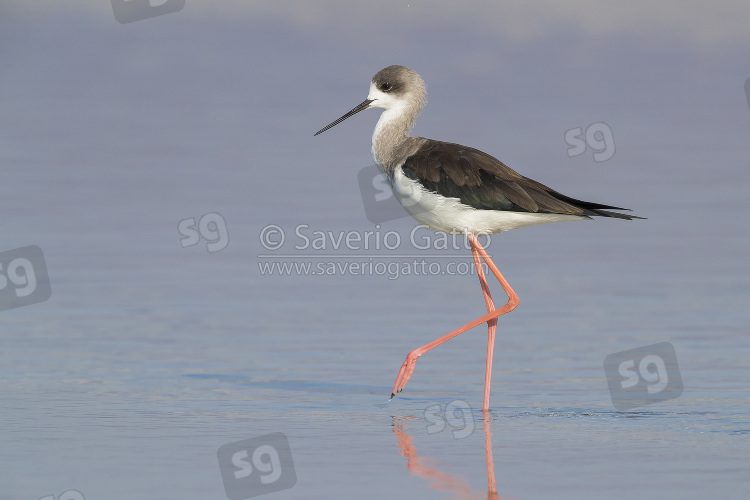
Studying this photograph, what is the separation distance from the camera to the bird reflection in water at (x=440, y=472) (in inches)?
206

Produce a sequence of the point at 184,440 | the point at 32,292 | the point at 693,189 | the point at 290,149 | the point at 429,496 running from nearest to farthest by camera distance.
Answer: the point at 429,496, the point at 184,440, the point at 32,292, the point at 693,189, the point at 290,149

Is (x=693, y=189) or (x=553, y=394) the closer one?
(x=553, y=394)

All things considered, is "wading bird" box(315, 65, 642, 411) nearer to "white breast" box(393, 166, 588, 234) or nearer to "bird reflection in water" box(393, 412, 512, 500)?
"white breast" box(393, 166, 588, 234)

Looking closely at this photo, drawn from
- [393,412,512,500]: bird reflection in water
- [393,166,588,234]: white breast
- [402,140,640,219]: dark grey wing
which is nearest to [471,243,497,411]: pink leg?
[393,166,588,234]: white breast

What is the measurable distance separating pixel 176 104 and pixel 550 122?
5.27 metres

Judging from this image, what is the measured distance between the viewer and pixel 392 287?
32.8 feet

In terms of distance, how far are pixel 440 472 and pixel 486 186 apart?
102 inches

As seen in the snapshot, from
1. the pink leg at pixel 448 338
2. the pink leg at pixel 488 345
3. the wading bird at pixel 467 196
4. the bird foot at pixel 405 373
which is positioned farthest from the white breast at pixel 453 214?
the bird foot at pixel 405 373

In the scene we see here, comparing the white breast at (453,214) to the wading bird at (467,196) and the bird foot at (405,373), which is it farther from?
the bird foot at (405,373)

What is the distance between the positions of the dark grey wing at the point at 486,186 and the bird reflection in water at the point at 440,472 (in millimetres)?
1727

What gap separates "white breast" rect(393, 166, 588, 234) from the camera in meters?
7.80

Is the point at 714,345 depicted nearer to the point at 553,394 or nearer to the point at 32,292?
the point at 553,394

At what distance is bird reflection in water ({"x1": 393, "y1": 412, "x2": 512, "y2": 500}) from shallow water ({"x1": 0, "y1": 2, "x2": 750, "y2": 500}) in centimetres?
2

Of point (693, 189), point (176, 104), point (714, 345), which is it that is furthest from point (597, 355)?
point (176, 104)
